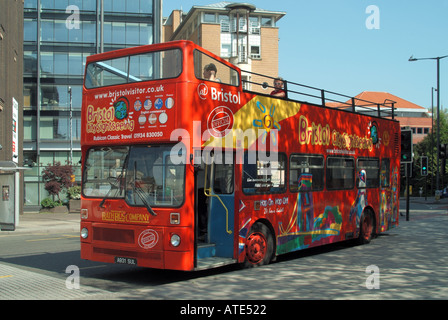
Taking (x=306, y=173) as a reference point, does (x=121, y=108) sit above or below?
above

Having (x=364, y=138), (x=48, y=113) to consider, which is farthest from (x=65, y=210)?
(x=364, y=138)

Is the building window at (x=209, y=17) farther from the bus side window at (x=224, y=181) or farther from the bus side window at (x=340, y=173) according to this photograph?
the bus side window at (x=224, y=181)

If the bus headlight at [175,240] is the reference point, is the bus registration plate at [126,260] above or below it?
below

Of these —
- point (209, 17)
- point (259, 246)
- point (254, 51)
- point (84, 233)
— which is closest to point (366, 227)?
point (259, 246)

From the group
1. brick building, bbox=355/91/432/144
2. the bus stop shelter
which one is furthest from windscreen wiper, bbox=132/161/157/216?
brick building, bbox=355/91/432/144

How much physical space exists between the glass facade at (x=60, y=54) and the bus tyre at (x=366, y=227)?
131 feet

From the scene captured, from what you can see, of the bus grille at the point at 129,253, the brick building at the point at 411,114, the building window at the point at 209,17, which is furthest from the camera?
the brick building at the point at 411,114

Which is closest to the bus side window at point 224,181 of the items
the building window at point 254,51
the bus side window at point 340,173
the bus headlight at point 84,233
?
the bus headlight at point 84,233

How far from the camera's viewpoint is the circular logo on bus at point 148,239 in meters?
8.98

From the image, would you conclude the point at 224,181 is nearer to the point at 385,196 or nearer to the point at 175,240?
the point at 175,240

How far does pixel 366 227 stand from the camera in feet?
49.2

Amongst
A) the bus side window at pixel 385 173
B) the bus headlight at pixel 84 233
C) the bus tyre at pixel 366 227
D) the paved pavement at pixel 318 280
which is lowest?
the paved pavement at pixel 318 280

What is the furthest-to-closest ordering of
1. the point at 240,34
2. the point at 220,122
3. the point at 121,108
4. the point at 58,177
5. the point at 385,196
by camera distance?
the point at 240,34 → the point at 58,177 → the point at 385,196 → the point at 220,122 → the point at 121,108

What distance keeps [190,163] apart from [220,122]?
1182 millimetres
